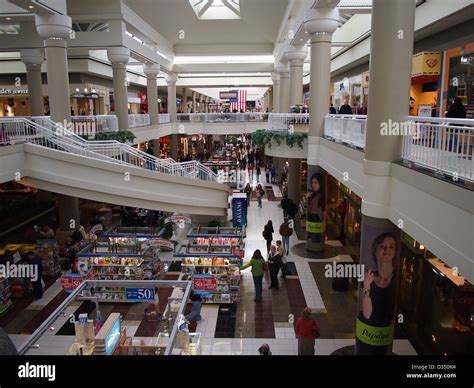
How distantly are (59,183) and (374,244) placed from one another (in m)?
8.75

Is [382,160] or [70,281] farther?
[70,281]

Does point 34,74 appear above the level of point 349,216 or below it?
above

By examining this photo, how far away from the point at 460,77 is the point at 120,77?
1332 cm

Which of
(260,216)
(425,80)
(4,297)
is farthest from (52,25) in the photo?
(425,80)

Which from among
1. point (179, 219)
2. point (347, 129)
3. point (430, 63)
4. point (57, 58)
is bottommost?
point (179, 219)

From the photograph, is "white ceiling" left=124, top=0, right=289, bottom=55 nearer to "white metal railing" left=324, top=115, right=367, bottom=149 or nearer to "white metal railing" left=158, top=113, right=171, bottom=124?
"white metal railing" left=158, top=113, right=171, bottom=124

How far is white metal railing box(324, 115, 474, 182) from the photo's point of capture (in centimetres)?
493

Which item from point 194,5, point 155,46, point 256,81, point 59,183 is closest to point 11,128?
point 59,183

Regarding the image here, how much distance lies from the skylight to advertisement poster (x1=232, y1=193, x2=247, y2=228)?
1155cm

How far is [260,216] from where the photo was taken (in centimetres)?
2009

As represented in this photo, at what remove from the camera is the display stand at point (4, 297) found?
10.4m

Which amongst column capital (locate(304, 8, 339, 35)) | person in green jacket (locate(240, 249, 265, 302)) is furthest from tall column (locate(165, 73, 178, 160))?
person in green jacket (locate(240, 249, 265, 302))

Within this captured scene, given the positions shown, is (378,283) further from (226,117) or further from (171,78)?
(171,78)

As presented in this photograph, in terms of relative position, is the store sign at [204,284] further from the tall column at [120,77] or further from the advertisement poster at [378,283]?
the tall column at [120,77]
